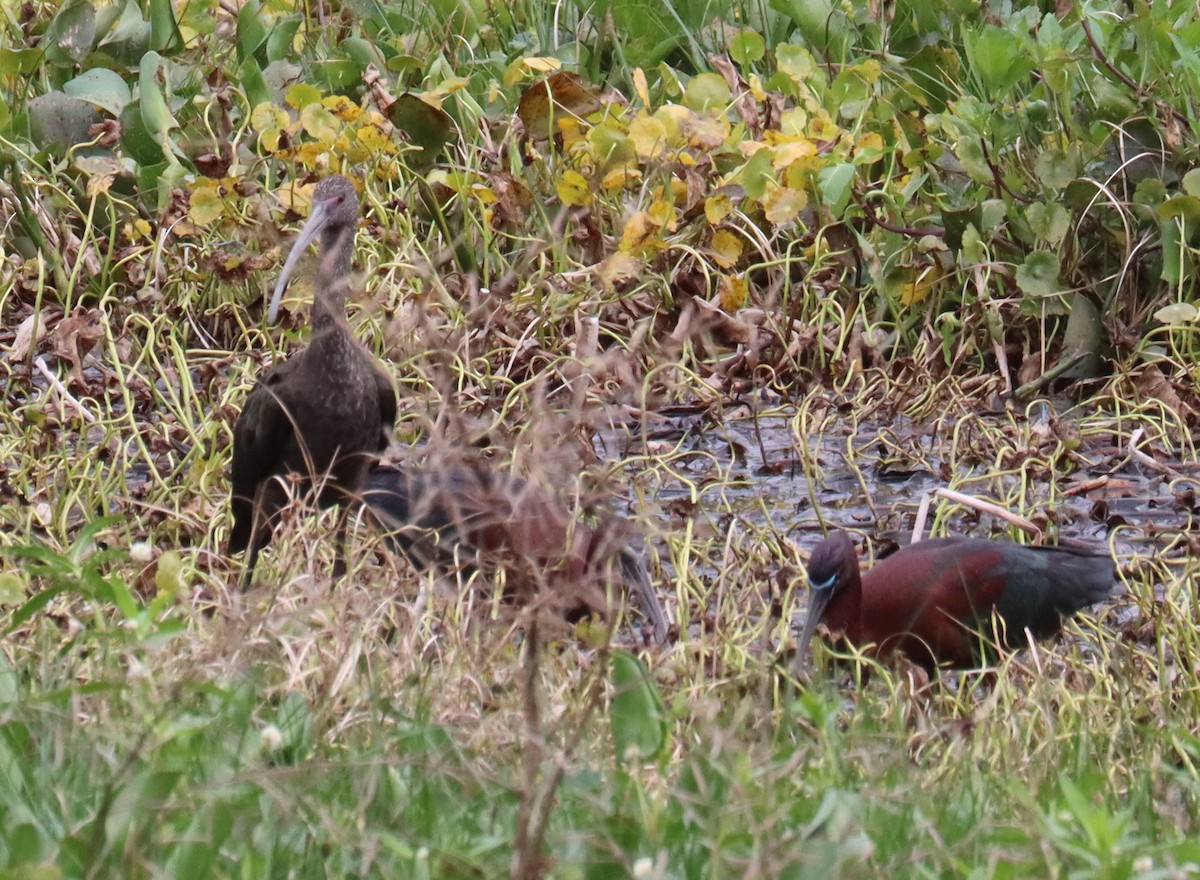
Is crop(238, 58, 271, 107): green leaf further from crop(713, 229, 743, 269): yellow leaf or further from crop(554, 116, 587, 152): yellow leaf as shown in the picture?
crop(713, 229, 743, 269): yellow leaf

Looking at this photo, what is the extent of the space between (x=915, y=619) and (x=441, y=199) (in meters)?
2.58

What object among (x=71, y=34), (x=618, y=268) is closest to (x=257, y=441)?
(x=618, y=268)

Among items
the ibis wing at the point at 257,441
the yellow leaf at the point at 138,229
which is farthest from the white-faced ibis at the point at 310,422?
the yellow leaf at the point at 138,229

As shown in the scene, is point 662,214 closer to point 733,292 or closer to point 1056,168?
point 733,292

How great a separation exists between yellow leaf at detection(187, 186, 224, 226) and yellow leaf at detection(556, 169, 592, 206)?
1006mm

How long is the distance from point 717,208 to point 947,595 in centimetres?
178

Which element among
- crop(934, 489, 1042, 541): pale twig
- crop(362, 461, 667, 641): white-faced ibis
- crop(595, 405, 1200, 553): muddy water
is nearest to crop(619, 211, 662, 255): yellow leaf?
crop(595, 405, 1200, 553): muddy water

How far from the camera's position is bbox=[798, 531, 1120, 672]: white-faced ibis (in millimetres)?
3854

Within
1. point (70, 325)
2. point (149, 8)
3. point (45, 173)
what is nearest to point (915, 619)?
point (70, 325)

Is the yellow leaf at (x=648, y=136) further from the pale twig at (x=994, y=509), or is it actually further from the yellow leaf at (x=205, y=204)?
the pale twig at (x=994, y=509)

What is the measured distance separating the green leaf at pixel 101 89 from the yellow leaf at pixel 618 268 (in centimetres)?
202

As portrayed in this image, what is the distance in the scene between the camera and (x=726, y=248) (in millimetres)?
5359

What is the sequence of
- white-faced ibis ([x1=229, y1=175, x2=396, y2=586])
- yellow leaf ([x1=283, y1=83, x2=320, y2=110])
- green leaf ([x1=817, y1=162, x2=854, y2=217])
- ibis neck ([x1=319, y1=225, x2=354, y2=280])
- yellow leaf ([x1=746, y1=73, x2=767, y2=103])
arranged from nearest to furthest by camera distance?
white-faced ibis ([x1=229, y1=175, x2=396, y2=586]), ibis neck ([x1=319, y1=225, x2=354, y2=280]), green leaf ([x1=817, y1=162, x2=854, y2=217]), yellow leaf ([x1=746, y1=73, x2=767, y2=103]), yellow leaf ([x1=283, y1=83, x2=320, y2=110])

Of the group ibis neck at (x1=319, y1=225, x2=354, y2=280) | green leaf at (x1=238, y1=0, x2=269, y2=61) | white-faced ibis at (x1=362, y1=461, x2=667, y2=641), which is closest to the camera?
white-faced ibis at (x1=362, y1=461, x2=667, y2=641)
